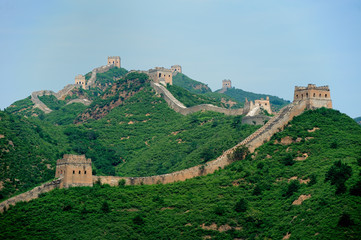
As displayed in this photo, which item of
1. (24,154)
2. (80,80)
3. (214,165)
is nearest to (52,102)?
(80,80)

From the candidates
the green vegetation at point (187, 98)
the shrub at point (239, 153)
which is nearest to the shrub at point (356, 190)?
the shrub at point (239, 153)

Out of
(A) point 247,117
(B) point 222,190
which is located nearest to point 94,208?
(B) point 222,190

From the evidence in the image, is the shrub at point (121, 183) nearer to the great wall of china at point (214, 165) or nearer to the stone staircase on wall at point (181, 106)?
the great wall of china at point (214, 165)

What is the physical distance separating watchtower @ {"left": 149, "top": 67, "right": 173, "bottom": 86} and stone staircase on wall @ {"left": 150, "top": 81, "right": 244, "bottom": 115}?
124 inches

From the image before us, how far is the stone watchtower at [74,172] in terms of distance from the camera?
73.4 metres

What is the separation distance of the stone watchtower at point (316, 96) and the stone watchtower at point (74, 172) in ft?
88.2

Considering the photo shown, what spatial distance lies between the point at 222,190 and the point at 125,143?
3425cm

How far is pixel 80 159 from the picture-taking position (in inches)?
2933

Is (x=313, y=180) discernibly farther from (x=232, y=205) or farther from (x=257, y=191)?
(x=232, y=205)

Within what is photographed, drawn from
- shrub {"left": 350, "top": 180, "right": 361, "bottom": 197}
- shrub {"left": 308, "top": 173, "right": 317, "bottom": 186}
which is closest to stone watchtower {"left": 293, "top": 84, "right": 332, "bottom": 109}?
shrub {"left": 308, "top": 173, "right": 317, "bottom": 186}

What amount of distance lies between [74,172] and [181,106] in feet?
138

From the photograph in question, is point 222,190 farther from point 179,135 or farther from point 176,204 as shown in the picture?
point 179,135

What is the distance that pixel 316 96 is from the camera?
8675 cm

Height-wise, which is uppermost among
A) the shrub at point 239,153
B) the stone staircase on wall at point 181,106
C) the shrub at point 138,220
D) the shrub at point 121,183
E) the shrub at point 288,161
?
the stone staircase on wall at point 181,106
